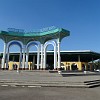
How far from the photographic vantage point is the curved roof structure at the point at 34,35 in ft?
140

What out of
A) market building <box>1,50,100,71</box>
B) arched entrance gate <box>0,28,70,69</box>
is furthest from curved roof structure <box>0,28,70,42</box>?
market building <box>1,50,100,71</box>

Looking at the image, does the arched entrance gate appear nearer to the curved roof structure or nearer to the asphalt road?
the curved roof structure

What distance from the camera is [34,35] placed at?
46.8 m

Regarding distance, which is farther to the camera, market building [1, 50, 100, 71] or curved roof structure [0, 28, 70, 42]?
market building [1, 50, 100, 71]

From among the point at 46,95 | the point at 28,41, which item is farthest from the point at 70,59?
the point at 46,95

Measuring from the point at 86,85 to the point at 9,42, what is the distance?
112ft

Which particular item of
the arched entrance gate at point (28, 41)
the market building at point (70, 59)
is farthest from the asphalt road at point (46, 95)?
the market building at point (70, 59)

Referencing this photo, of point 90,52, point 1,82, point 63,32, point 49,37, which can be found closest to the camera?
point 1,82

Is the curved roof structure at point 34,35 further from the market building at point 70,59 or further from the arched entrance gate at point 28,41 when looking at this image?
the market building at point 70,59

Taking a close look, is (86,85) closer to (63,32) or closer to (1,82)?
(1,82)

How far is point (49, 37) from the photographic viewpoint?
148ft

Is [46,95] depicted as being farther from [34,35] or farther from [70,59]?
[70,59]

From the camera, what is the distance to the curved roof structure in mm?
42619

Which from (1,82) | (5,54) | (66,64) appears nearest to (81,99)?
(1,82)
